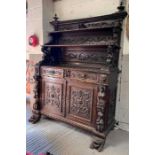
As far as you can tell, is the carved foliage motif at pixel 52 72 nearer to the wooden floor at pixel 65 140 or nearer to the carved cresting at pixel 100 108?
the carved cresting at pixel 100 108

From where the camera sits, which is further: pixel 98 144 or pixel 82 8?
pixel 82 8

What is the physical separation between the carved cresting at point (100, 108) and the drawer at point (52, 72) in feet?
2.58

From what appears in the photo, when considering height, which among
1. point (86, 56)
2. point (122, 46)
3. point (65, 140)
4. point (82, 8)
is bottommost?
point (65, 140)

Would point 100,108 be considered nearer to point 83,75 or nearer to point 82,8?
point 83,75

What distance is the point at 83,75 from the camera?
2.30 metres

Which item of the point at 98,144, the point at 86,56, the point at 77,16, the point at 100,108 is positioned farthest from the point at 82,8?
the point at 98,144

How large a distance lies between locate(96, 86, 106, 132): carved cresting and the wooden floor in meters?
0.32

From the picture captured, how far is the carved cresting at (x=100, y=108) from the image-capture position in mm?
2121

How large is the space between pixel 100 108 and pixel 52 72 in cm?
107

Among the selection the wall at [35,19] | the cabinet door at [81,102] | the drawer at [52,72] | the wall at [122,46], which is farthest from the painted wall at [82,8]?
the cabinet door at [81,102]

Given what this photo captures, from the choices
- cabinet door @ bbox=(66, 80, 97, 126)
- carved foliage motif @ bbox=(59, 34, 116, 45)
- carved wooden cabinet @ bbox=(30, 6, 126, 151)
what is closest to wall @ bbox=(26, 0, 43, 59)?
carved wooden cabinet @ bbox=(30, 6, 126, 151)
